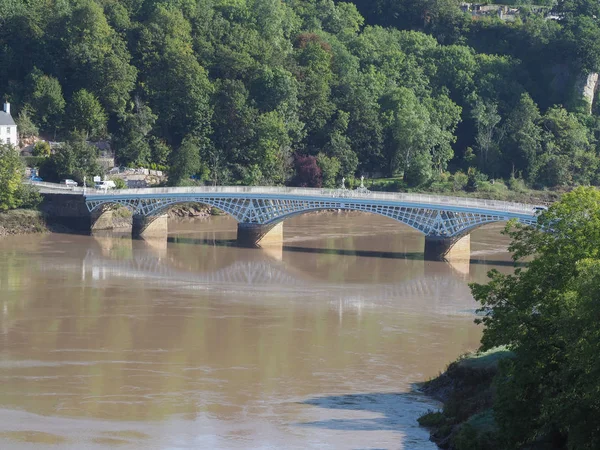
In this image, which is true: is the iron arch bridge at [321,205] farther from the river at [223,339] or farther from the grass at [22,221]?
the grass at [22,221]

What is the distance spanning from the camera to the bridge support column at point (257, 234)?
70.4 meters

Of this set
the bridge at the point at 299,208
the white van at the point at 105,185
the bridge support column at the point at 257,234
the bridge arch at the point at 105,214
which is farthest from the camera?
the white van at the point at 105,185

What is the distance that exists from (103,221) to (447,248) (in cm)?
1966

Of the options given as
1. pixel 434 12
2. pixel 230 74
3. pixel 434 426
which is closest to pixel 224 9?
pixel 230 74

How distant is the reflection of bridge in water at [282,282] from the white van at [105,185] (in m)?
12.2

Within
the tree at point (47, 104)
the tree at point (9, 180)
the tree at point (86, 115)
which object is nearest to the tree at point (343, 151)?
the tree at point (86, 115)

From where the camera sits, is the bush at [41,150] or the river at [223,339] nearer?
the river at [223,339]

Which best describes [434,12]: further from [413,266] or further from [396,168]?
[413,266]

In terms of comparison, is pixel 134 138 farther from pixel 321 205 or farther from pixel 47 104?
pixel 321 205

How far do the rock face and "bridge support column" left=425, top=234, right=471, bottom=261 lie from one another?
148 feet

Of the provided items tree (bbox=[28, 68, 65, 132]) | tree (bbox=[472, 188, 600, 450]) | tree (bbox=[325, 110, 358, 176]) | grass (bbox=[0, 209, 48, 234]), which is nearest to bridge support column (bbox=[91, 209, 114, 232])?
grass (bbox=[0, 209, 48, 234])

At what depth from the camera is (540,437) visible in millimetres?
33062

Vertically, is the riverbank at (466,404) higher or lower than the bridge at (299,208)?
lower

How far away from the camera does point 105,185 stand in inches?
3135
